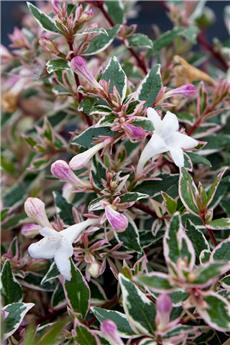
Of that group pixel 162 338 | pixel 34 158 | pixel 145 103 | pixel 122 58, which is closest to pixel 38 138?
pixel 34 158

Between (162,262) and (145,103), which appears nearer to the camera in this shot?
(145,103)

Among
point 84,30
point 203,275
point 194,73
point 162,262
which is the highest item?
point 84,30

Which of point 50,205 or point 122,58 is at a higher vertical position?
point 122,58

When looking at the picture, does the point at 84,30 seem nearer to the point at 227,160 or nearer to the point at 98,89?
the point at 98,89

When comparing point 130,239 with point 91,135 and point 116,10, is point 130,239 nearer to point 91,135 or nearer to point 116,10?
point 91,135

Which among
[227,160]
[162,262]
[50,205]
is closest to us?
[162,262]

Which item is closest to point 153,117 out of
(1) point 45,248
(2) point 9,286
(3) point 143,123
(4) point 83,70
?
(3) point 143,123
